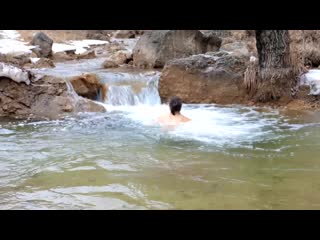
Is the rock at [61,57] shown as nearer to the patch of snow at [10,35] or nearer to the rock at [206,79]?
the patch of snow at [10,35]

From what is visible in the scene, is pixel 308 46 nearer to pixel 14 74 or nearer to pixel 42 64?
pixel 14 74

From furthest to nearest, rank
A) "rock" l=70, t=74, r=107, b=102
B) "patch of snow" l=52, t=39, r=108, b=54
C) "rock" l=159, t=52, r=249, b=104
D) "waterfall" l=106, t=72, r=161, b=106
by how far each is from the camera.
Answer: "patch of snow" l=52, t=39, r=108, b=54 < "rock" l=70, t=74, r=107, b=102 < "waterfall" l=106, t=72, r=161, b=106 < "rock" l=159, t=52, r=249, b=104

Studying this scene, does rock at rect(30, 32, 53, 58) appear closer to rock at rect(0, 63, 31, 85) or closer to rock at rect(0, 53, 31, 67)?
rock at rect(0, 53, 31, 67)

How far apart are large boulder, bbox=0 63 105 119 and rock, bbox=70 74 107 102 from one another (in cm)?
140

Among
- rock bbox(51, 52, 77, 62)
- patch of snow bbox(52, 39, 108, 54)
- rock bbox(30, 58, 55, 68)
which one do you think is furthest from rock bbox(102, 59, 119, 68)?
patch of snow bbox(52, 39, 108, 54)

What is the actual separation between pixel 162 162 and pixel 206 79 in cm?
505

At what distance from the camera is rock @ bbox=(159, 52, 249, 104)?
945cm

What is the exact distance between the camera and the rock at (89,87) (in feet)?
33.3

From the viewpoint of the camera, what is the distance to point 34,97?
8.45 metres

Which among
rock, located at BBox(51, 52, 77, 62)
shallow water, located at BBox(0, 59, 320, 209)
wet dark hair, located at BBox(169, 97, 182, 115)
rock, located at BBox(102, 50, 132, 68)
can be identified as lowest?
shallow water, located at BBox(0, 59, 320, 209)

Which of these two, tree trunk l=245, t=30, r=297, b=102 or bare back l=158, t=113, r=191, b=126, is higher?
tree trunk l=245, t=30, r=297, b=102
